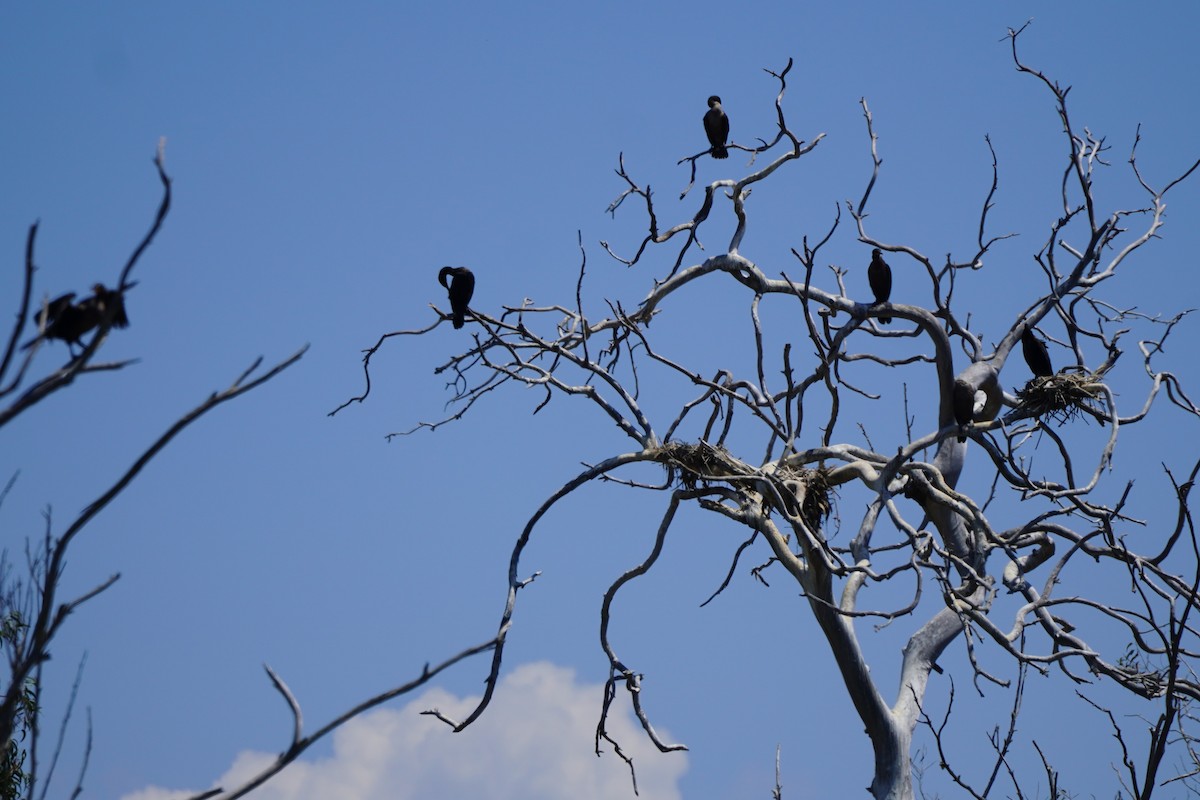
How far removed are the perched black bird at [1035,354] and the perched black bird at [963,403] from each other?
0.90m

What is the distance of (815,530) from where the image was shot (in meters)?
6.51

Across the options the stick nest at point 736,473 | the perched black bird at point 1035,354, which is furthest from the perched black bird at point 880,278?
the stick nest at point 736,473

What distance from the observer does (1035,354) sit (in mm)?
8008

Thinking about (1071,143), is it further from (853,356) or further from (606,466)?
(606,466)

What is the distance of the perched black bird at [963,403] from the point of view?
708 cm

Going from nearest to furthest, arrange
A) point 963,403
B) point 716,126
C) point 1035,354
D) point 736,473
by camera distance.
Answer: point 736,473
point 963,403
point 1035,354
point 716,126

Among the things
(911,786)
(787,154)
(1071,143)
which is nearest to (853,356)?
(787,154)

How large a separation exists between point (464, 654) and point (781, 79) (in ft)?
19.5

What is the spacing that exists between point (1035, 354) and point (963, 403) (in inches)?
45.9

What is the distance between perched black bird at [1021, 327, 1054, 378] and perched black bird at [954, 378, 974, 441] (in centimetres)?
90

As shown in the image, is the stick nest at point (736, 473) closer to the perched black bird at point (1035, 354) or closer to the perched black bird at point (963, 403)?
the perched black bird at point (963, 403)

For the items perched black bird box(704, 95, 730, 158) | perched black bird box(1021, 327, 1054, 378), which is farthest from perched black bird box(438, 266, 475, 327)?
perched black bird box(1021, 327, 1054, 378)

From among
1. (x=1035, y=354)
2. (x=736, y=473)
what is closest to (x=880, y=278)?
(x=1035, y=354)

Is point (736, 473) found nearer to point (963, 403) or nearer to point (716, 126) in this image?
point (963, 403)
